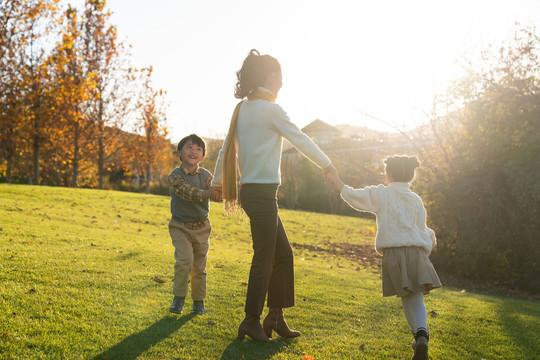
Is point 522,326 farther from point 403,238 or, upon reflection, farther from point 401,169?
point 401,169

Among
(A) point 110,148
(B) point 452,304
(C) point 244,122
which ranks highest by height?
(A) point 110,148

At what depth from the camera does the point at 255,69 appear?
3801mm

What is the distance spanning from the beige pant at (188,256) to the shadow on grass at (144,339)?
293 mm

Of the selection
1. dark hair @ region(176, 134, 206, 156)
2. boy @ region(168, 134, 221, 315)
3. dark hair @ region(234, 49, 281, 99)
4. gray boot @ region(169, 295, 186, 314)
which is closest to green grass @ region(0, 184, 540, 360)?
gray boot @ region(169, 295, 186, 314)

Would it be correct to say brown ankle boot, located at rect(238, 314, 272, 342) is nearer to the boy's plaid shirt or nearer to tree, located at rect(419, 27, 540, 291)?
the boy's plaid shirt

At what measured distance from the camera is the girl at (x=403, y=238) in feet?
12.0

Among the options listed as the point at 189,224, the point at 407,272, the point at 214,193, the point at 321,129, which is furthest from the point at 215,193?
the point at 321,129

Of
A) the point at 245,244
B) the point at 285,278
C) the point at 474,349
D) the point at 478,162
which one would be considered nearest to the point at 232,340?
the point at 285,278

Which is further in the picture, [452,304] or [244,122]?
[452,304]

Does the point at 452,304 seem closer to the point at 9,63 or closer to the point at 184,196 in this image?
the point at 184,196

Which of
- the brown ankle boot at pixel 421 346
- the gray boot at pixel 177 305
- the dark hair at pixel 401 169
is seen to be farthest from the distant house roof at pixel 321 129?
the brown ankle boot at pixel 421 346

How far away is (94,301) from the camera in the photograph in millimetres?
4598

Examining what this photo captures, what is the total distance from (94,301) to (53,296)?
409 millimetres

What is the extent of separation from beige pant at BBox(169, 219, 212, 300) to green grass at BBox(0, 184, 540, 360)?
0.31m
